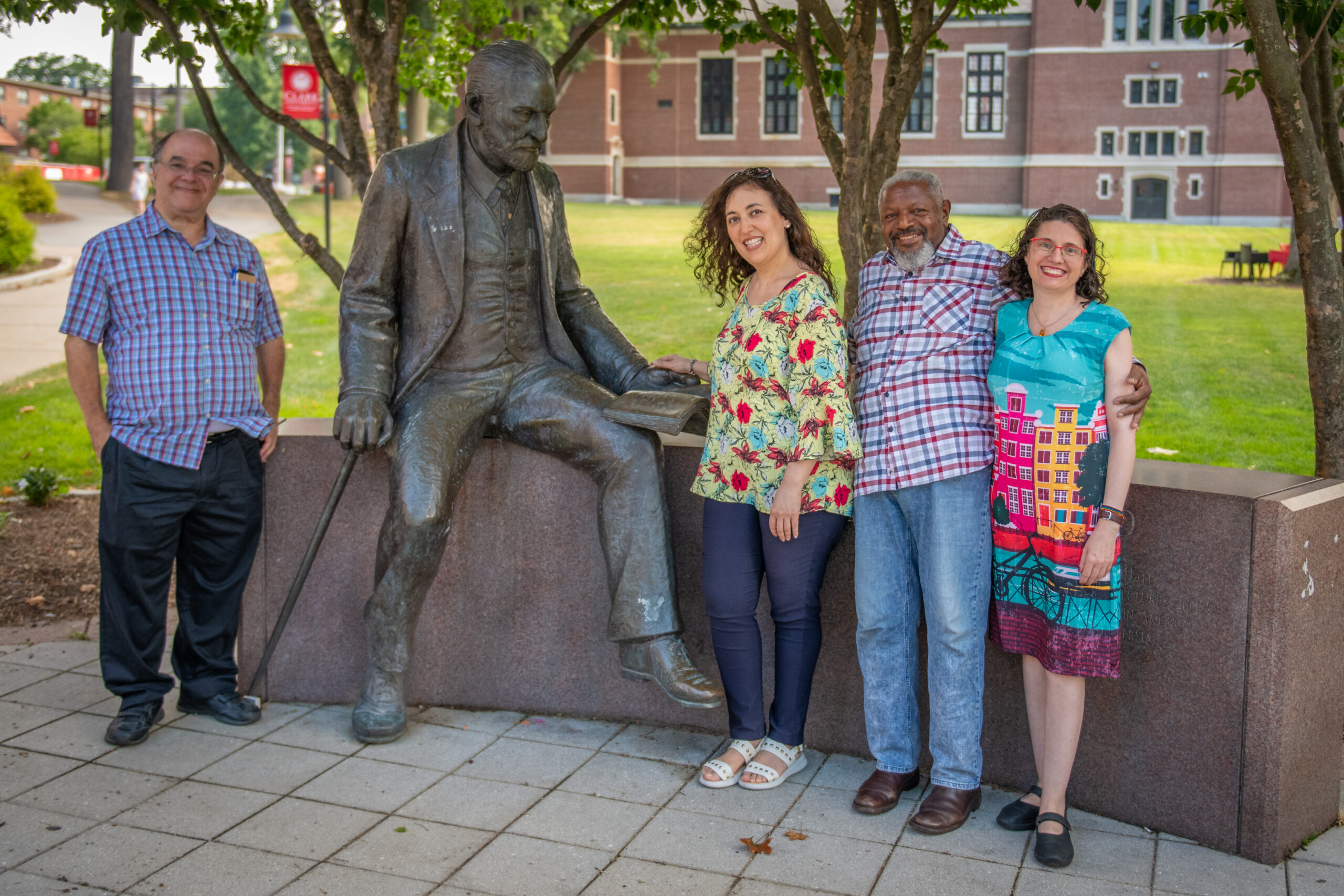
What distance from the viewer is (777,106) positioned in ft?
157

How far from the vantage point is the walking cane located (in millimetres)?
4387

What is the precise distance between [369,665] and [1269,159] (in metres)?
44.8

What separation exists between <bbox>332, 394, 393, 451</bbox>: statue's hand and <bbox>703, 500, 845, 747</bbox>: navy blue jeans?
1141mm

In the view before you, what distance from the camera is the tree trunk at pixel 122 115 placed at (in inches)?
1292

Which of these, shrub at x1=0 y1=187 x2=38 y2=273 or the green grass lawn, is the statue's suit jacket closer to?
the green grass lawn

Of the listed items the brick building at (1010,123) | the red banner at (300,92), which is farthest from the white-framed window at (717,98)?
the red banner at (300,92)

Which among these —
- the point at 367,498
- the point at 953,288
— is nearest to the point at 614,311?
the point at 367,498

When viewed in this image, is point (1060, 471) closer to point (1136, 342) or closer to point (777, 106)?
point (1136, 342)

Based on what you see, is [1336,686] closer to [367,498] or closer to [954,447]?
[954,447]

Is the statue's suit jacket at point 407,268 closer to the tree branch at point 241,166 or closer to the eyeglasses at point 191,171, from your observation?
the eyeglasses at point 191,171

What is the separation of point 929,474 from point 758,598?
84 centimetres

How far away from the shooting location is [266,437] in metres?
4.50

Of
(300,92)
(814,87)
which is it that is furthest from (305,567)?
(300,92)

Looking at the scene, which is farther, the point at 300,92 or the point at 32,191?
the point at 32,191
